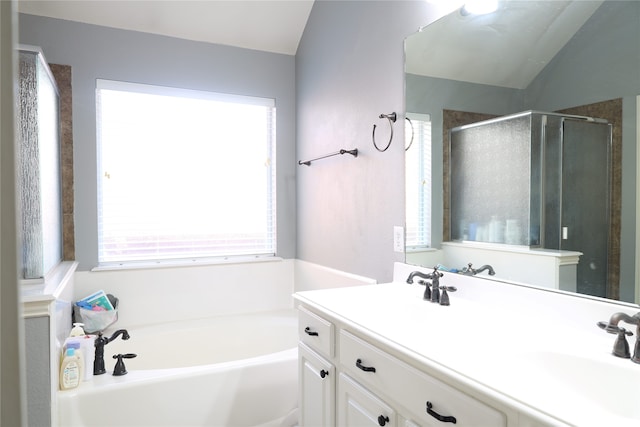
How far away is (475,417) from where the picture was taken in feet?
2.98

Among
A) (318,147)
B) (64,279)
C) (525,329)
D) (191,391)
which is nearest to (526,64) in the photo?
(525,329)

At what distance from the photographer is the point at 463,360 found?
3.37ft

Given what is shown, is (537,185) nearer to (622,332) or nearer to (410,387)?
(622,332)

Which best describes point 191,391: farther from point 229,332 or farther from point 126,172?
point 126,172

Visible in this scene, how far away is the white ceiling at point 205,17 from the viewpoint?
2.51 meters

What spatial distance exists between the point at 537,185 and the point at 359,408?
0.95 metres

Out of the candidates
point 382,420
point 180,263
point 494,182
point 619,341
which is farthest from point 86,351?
point 619,341

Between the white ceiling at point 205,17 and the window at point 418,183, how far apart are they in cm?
151

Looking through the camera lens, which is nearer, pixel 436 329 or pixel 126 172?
pixel 436 329

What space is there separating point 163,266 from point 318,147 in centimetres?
135

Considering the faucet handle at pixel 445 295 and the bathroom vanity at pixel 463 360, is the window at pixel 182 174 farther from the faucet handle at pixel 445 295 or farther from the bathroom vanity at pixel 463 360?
the faucet handle at pixel 445 295

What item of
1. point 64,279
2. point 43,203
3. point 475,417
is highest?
point 43,203

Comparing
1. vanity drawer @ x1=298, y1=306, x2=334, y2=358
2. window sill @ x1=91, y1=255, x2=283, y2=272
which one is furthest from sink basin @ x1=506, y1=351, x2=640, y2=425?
window sill @ x1=91, y1=255, x2=283, y2=272

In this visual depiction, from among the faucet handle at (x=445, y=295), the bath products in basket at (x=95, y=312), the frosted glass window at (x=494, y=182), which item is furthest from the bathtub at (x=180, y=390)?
the frosted glass window at (x=494, y=182)
